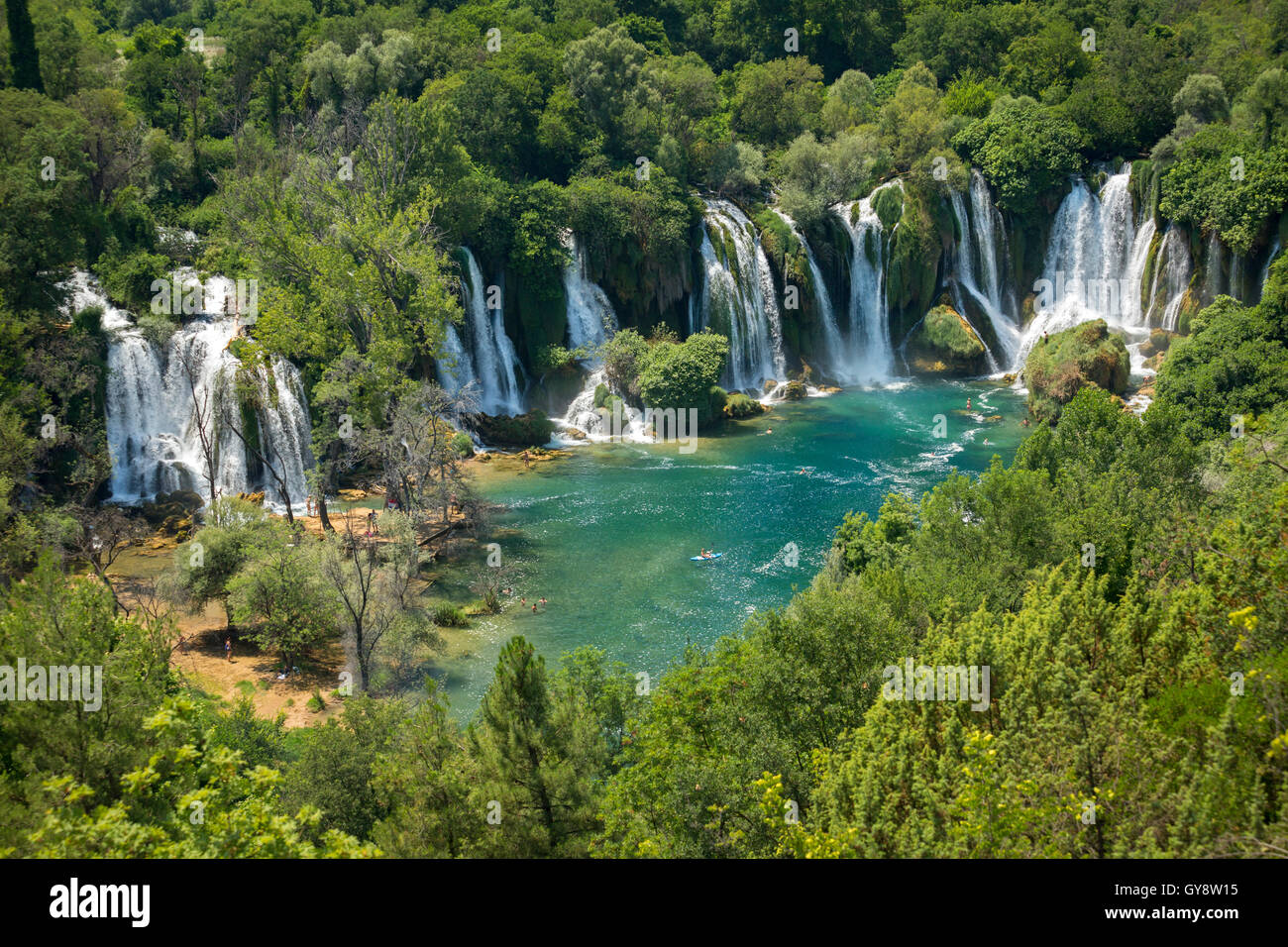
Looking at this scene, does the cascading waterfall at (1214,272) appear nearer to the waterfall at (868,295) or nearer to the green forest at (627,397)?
the green forest at (627,397)

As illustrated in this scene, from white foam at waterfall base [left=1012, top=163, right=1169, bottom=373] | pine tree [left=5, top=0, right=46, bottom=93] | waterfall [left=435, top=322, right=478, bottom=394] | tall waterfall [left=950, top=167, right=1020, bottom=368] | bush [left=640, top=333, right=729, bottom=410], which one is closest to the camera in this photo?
pine tree [left=5, top=0, right=46, bottom=93]

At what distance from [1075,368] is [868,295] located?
1511cm

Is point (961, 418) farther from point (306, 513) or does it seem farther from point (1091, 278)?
point (306, 513)

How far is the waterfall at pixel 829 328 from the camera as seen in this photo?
59750 millimetres

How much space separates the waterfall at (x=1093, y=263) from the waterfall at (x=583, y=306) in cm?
2629

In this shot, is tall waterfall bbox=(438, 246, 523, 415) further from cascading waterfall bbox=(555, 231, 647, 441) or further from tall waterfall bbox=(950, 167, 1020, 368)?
tall waterfall bbox=(950, 167, 1020, 368)

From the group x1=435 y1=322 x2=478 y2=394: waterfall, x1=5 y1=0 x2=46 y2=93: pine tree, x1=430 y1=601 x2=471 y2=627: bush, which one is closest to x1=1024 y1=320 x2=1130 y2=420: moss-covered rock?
x1=435 y1=322 x2=478 y2=394: waterfall

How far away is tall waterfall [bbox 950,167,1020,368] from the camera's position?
6206 cm

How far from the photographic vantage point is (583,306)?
5456cm

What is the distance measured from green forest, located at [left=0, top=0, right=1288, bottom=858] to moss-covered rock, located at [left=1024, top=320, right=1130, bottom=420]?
0.34 meters

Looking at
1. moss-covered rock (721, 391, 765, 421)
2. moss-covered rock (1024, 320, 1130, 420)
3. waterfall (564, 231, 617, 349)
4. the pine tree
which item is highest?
the pine tree

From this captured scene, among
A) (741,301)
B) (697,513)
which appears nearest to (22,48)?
(741,301)

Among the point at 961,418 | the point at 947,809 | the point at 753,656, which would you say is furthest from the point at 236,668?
the point at 961,418

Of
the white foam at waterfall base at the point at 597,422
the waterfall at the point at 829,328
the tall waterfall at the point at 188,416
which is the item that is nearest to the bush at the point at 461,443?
the tall waterfall at the point at 188,416
